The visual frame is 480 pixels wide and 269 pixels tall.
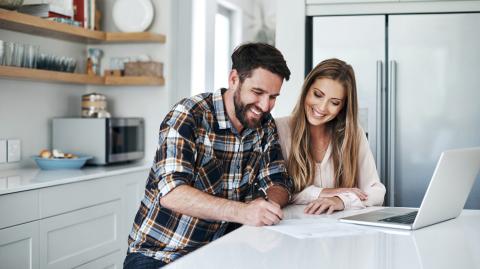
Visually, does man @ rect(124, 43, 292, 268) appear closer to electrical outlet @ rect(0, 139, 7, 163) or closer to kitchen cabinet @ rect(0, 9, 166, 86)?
kitchen cabinet @ rect(0, 9, 166, 86)

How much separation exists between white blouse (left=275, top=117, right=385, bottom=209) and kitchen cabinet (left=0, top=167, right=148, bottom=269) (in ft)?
3.98

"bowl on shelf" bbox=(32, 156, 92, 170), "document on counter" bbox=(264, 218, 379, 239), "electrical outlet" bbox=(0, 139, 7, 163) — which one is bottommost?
"document on counter" bbox=(264, 218, 379, 239)

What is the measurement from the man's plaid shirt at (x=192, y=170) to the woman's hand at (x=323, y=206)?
196 millimetres

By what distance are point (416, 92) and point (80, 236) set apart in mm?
1966

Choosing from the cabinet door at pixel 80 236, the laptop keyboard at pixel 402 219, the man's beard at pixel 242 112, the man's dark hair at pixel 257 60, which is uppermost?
the man's dark hair at pixel 257 60

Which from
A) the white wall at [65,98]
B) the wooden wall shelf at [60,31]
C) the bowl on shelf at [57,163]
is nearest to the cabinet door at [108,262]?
the bowl on shelf at [57,163]

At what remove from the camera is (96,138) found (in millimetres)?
3740

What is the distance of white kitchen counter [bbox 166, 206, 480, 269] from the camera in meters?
1.33

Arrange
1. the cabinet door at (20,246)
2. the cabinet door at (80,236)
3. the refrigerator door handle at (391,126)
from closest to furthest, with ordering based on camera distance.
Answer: the cabinet door at (20,246) < the cabinet door at (80,236) < the refrigerator door handle at (391,126)

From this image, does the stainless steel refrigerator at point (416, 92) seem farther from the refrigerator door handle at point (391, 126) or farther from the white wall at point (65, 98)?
the white wall at point (65, 98)

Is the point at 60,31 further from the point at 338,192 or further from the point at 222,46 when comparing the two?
the point at 222,46


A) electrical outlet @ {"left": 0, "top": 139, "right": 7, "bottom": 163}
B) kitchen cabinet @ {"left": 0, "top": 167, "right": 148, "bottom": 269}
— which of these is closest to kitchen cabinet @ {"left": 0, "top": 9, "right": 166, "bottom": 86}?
electrical outlet @ {"left": 0, "top": 139, "right": 7, "bottom": 163}

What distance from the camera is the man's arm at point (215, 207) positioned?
175 cm

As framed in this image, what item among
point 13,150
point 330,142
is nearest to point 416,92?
point 330,142
